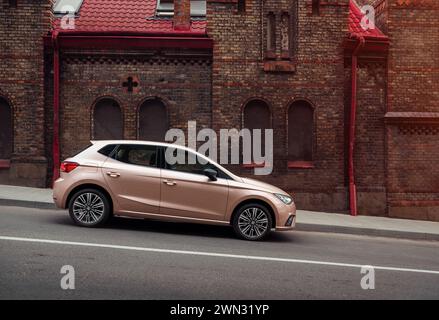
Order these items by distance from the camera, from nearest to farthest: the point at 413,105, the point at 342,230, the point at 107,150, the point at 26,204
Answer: the point at 107,150 → the point at 26,204 → the point at 342,230 → the point at 413,105

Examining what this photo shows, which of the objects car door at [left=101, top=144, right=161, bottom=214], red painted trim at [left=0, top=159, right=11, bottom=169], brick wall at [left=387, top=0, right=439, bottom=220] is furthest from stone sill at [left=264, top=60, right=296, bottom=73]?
red painted trim at [left=0, top=159, right=11, bottom=169]

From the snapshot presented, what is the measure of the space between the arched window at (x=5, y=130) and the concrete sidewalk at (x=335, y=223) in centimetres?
117

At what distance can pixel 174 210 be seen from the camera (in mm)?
9102

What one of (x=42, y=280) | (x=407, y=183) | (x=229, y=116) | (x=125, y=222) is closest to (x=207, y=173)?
(x=125, y=222)

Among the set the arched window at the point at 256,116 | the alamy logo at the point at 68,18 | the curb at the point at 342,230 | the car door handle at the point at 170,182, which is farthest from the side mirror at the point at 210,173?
the alamy logo at the point at 68,18

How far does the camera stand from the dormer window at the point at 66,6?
627 inches

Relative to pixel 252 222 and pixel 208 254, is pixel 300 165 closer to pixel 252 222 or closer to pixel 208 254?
pixel 252 222

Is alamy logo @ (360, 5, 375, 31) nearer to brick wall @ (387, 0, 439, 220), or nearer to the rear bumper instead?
brick wall @ (387, 0, 439, 220)

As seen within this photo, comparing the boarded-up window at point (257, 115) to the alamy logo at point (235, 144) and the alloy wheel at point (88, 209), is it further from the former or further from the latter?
the alloy wheel at point (88, 209)

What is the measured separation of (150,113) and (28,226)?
6.27m

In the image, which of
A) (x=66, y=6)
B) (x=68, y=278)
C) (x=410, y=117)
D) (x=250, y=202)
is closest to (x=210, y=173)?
(x=250, y=202)

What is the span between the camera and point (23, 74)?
1396cm

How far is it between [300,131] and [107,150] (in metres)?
6.84

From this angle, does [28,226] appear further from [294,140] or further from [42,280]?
[294,140]
